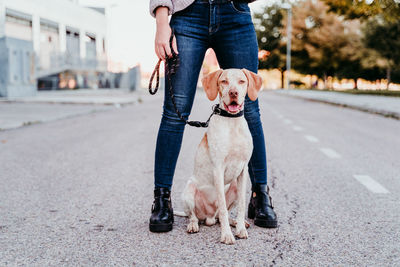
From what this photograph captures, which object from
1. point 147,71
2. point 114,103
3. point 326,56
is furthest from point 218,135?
point 326,56

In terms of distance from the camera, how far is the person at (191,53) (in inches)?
121

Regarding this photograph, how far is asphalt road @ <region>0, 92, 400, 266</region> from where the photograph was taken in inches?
105

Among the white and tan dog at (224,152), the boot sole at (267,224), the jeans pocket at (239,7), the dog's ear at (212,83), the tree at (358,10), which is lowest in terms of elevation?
the boot sole at (267,224)

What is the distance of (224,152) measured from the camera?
290 centimetres

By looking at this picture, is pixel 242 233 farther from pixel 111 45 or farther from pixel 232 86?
pixel 111 45

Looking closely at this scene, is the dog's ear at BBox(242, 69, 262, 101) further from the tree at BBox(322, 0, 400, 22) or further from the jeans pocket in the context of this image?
the tree at BBox(322, 0, 400, 22)

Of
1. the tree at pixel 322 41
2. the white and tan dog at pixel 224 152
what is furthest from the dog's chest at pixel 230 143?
the tree at pixel 322 41

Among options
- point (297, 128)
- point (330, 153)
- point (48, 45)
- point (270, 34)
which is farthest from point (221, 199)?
point (270, 34)

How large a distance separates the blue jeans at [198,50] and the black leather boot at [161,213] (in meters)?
0.07

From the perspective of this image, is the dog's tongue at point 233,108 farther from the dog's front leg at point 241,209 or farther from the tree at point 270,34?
the tree at point 270,34

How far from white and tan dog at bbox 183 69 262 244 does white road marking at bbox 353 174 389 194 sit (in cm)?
189

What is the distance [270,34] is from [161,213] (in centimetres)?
6373

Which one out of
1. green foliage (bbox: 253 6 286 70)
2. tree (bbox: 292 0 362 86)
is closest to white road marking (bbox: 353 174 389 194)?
tree (bbox: 292 0 362 86)

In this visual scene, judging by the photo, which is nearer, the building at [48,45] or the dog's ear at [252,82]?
the dog's ear at [252,82]
